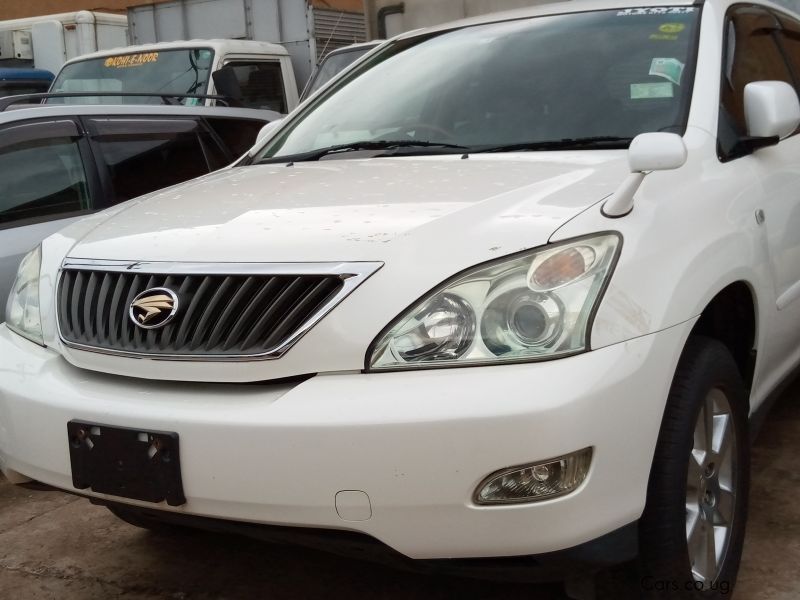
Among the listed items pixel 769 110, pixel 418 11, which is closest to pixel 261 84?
pixel 418 11

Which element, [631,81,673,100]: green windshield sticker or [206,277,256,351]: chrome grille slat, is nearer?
[206,277,256,351]: chrome grille slat

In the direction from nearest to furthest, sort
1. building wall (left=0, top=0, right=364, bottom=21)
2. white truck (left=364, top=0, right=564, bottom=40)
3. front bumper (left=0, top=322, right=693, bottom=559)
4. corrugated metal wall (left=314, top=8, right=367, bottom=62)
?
front bumper (left=0, top=322, right=693, bottom=559), white truck (left=364, top=0, right=564, bottom=40), corrugated metal wall (left=314, top=8, right=367, bottom=62), building wall (left=0, top=0, right=364, bottom=21)

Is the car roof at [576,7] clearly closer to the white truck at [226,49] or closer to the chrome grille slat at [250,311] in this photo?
the chrome grille slat at [250,311]

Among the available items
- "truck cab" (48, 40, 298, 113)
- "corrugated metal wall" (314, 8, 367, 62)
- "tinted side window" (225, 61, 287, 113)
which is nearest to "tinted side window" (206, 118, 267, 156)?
"truck cab" (48, 40, 298, 113)

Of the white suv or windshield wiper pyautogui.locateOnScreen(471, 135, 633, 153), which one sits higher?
windshield wiper pyautogui.locateOnScreen(471, 135, 633, 153)

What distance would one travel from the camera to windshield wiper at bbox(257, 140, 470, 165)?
10.3ft

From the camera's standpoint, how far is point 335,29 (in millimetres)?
9641

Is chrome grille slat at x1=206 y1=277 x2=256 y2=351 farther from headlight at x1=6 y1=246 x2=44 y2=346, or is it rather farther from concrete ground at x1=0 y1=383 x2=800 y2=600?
concrete ground at x1=0 y1=383 x2=800 y2=600

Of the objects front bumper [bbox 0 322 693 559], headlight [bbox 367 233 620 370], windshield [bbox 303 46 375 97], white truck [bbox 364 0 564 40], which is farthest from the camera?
windshield [bbox 303 46 375 97]

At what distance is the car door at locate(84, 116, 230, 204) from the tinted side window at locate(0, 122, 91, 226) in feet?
0.38

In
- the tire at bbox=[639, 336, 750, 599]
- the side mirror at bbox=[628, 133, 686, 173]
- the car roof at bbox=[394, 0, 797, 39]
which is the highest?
the car roof at bbox=[394, 0, 797, 39]

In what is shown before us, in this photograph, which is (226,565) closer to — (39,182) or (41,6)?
(39,182)

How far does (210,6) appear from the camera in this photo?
9.95 m

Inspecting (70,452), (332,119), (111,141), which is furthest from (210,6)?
(70,452)
